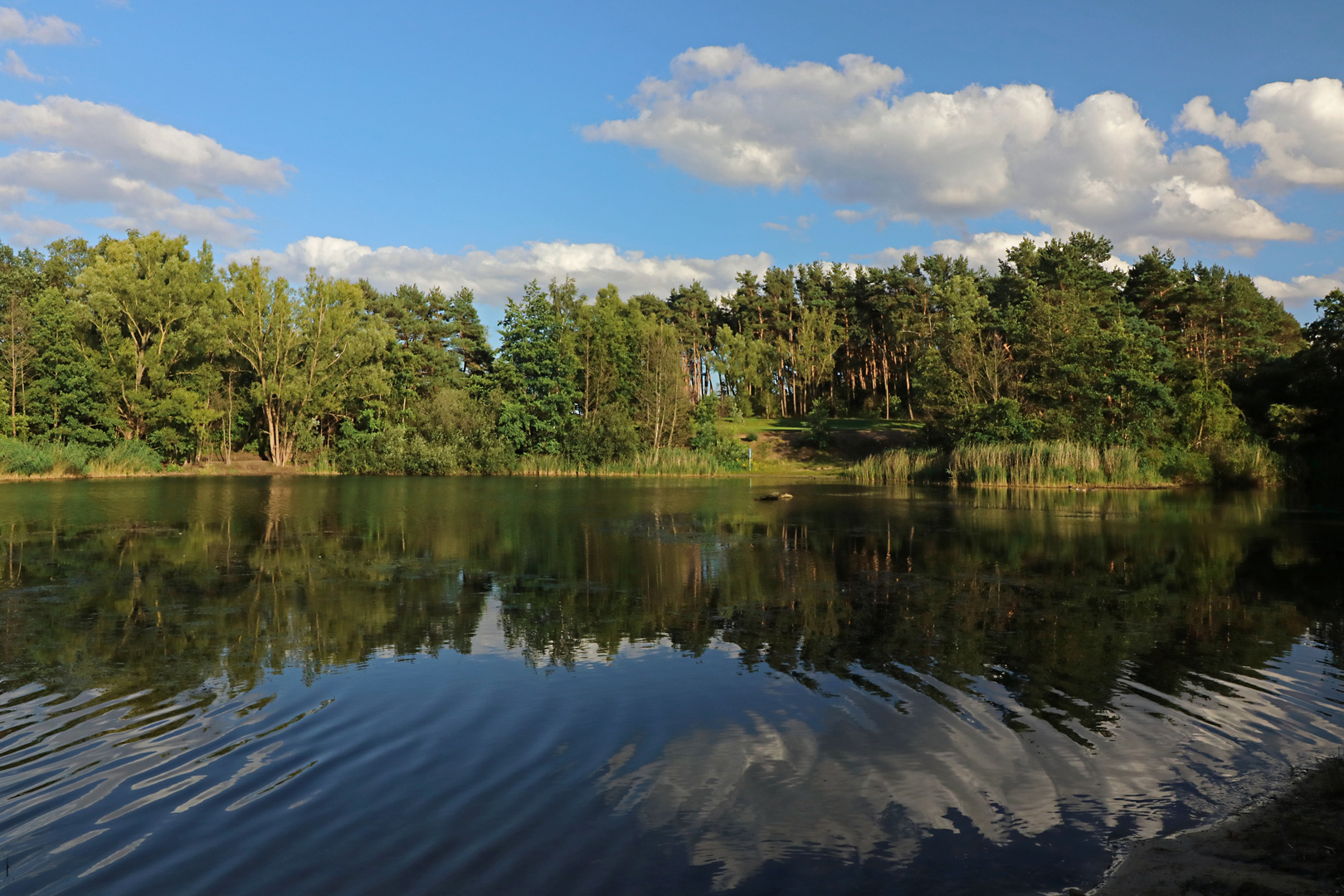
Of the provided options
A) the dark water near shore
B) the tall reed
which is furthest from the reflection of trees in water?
the tall reed

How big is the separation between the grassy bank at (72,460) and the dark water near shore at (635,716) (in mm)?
33847

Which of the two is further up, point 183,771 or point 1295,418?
point 1295,418

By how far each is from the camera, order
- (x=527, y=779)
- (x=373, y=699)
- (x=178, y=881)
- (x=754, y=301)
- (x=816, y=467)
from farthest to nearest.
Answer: (x=754, y=301) < (x=816, y=467) < (x=373, y=699) < (x=527, y=779) < (x=178, y=881)

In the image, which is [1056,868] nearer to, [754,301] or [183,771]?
[183,771]

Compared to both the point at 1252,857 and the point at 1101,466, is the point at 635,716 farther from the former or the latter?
the point at 1101,466

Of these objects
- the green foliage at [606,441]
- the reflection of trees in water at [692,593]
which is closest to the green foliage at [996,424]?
the reflection of trees in water at [692,593]

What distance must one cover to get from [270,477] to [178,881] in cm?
5212

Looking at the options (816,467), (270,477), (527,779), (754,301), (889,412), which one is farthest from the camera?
(754,301)

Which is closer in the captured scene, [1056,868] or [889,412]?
[1056,868]

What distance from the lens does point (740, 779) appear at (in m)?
5.69

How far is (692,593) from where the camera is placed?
43.0 feet

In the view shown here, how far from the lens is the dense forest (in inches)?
1802

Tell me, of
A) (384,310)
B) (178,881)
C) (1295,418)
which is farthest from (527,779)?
(384,310)

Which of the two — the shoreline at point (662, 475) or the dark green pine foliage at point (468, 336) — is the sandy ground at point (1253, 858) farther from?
the dark green pine foliage at point (468, 336)
